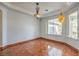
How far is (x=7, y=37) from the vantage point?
1.85 metres

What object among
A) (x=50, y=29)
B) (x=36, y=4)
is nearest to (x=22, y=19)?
(x=36, y=4)

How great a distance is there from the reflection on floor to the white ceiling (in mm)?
523

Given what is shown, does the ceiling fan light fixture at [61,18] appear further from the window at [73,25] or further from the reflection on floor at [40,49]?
the reflection on floor at [40,49]

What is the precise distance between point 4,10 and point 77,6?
117 cm

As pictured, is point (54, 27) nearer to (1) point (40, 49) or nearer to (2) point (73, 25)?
(2) point (73, 25)

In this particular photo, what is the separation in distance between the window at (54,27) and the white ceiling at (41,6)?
193 millimetres

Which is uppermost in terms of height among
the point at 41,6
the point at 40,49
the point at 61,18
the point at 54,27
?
the point at 41,6

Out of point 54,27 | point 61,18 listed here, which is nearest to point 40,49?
point 54,27

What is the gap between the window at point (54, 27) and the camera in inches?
73.8

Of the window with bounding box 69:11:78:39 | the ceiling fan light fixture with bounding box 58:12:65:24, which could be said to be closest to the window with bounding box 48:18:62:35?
the ceiling fan light fixture with bounding box 58:12:65:24

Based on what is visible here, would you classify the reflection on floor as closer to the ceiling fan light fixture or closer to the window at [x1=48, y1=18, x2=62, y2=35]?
the window at [x1=48, y1=18, x2=62, y2=35]

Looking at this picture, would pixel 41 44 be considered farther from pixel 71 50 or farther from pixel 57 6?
pixel 57 6

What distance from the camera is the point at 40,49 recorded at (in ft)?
6.04

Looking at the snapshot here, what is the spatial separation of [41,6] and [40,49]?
0.71 m
